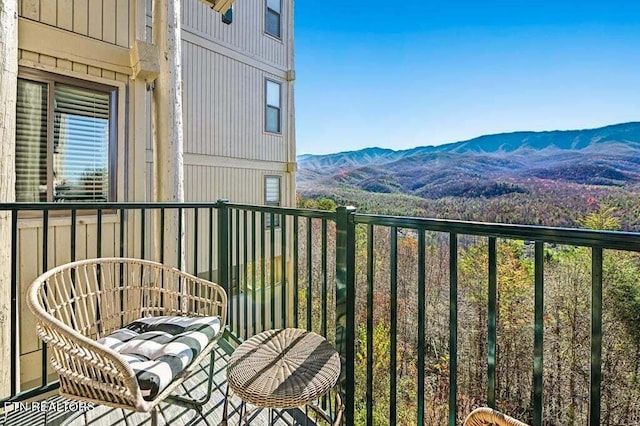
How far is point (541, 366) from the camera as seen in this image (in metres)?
0.99

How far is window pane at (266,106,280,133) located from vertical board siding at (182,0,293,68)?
3.45ft

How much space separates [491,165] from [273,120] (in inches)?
311

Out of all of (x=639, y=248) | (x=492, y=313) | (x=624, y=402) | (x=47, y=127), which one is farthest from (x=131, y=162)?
(x=624, y=402)

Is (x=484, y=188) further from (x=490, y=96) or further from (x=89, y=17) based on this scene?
(x=89, y=17)

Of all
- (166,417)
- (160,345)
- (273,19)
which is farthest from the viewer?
(273,19)

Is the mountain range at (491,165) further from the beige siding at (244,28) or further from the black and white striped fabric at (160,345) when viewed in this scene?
the black and white striped fabric at (160,345)

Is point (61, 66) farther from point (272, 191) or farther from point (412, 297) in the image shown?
point (412, 297)

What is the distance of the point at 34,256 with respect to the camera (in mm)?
3238

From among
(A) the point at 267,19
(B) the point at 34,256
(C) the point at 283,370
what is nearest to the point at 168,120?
(B) the point at 34,256

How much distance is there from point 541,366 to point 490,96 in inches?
627

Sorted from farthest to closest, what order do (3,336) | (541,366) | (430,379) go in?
(430,379) → (3,336) → (541,366)

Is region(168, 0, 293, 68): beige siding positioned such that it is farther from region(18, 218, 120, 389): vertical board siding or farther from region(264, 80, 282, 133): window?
region(18, 218, 120, 389): vertical board siding

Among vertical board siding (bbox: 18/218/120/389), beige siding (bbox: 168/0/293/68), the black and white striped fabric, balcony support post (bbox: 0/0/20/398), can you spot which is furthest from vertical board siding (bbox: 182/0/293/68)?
the black and white striped fabric

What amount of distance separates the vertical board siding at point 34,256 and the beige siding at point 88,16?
1889 millimetres
